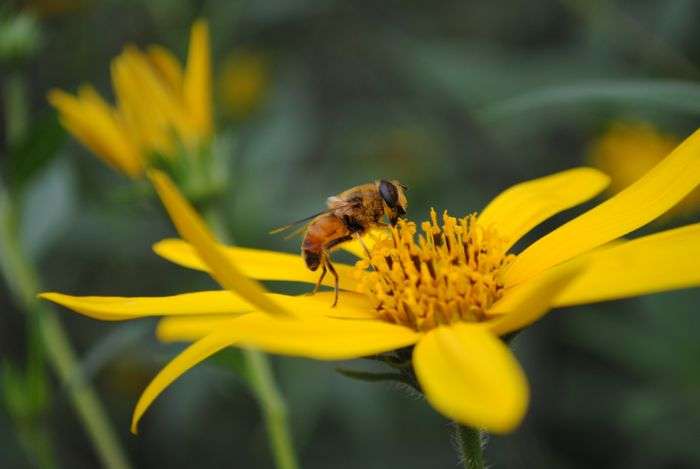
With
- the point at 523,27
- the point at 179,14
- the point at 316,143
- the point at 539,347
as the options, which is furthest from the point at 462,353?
the point at 316,143

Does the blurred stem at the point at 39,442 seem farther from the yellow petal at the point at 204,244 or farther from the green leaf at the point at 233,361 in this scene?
the yellow petal at the point at 204,244

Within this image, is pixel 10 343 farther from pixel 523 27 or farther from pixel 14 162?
pixel 523 27

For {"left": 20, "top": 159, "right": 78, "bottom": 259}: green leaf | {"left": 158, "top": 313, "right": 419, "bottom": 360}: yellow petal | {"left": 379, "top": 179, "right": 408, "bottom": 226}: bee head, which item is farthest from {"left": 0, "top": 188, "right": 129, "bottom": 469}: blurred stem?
{"left": 158, "top": 313, "right": 419, "bottom": 360}: yellow petal

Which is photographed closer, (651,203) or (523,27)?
(651,203)

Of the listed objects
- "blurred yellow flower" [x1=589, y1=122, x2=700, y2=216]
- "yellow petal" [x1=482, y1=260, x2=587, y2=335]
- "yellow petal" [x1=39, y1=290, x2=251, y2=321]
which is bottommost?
"yellow petal" [x1=482, y1=260, x2=587, y2=335]

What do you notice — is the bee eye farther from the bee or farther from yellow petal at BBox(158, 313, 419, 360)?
yellow petal at BBox(158, 313, 419, 360)

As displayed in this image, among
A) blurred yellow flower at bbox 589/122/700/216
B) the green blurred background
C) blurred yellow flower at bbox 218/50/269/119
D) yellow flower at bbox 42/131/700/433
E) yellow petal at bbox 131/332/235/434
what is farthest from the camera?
blurred yellow flower at bbox 218/50/269/119

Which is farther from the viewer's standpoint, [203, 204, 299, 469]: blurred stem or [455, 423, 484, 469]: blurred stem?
[203, 204, 299, 469]: blurred stem

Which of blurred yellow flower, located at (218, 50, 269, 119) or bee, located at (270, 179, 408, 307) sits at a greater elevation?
blurred yellow flower, located at (218, 50, 269, 119)

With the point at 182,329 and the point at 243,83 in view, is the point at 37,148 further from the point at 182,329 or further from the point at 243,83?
the point at 243,83
